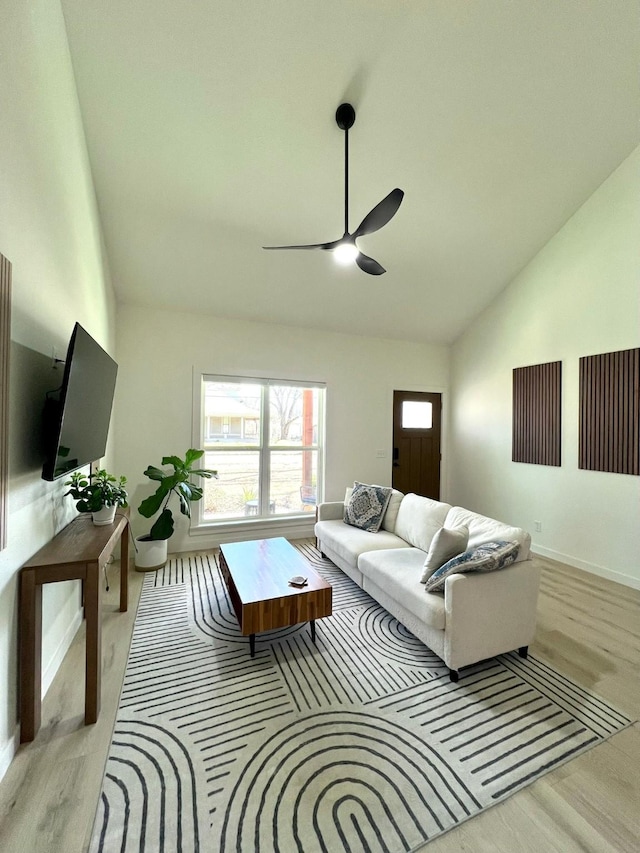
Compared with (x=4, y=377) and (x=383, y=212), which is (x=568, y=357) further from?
(x=4, y=377)

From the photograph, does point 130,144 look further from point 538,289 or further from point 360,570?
point 538,289

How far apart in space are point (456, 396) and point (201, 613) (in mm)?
4491

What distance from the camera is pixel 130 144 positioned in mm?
2459

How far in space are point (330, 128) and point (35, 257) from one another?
214 centimetres

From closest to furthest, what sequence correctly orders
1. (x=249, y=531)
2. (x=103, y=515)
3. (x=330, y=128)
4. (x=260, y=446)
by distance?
(x=103, y=515), (x=330, y=128), (x=249, y=531), (x=260, y=446)

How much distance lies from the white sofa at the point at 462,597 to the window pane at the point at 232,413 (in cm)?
215

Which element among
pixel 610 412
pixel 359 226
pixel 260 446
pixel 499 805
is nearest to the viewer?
pixel 499 805

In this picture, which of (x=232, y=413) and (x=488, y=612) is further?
(x=232, y=413)

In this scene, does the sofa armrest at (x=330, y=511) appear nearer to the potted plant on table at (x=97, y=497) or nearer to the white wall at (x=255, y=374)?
the white wall at (x=255, y=374)

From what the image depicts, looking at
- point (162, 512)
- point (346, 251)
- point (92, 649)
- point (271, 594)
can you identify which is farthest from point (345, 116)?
point (162, 512)

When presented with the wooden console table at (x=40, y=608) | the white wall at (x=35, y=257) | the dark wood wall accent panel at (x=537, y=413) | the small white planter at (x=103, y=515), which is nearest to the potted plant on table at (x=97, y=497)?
the small white planter at (x=103, y=515)

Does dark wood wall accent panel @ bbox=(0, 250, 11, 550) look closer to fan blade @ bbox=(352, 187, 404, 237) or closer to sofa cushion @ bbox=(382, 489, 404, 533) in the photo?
fan blade @ bbox=(352, 187, 404, 237)

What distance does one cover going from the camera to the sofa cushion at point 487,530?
212cm

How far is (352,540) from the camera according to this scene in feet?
10.2
